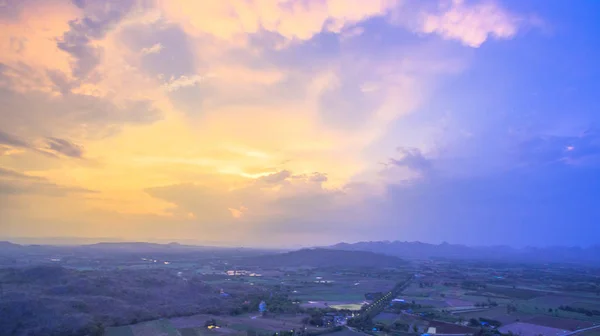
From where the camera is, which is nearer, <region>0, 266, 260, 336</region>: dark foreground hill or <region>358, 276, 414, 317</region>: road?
<region>0, 266, 260, 336</region>: dark foreground hill

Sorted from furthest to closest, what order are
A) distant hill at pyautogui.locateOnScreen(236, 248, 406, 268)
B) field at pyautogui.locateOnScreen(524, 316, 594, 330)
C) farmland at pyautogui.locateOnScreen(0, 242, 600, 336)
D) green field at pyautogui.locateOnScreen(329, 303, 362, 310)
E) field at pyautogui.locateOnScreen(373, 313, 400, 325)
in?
distant hill at pyautogui.locateOnScreen(236, 248, 406, 268)
green field at pyautogui.locateOnScreen(329, 303, 362, 310)
field at pyautogui.locateOnScreen(373, 313, 400, 325)
field at pyautogui.locateOnScreen(524, 316, 594, 330)
farmland at pyautogui.locateOnScreen(0, 242, 600, 336)

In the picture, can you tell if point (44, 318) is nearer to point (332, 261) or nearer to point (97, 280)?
point (97, 280)

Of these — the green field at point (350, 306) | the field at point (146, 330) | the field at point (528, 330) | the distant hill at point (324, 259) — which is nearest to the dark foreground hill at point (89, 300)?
the field at point (146, 330)

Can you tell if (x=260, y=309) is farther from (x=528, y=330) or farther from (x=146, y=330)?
(x=528, y=330)

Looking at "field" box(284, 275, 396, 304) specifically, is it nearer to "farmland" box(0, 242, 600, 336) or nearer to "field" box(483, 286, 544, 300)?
"farmland" box(0, 242, 600, 336)

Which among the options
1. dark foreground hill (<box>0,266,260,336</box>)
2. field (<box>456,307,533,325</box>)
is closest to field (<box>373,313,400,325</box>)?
field (<box>456,307,533,325</box>)

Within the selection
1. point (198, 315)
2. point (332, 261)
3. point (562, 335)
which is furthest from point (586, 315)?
point (332, 261)

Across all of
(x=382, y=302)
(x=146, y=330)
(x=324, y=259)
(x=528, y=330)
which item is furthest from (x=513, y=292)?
(x=324, y=259)

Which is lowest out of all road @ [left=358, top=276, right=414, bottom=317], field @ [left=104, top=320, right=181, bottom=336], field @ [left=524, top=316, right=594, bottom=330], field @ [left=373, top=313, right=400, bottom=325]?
field @ [left=104, top=320, right=181, bottom=336]

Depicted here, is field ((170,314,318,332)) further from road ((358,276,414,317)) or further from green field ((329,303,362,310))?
road ((358,276,414,317))

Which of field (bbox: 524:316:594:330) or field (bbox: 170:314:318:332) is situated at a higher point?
field (bbox: 524:316:594:330)

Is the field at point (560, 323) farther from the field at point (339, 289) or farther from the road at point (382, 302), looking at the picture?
the field at point (339, 289)

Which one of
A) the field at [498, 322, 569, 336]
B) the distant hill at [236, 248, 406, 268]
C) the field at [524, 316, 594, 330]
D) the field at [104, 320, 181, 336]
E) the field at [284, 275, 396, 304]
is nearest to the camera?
the field at [104, 320, 181, 336]
